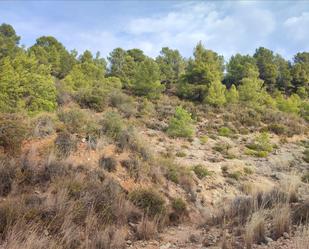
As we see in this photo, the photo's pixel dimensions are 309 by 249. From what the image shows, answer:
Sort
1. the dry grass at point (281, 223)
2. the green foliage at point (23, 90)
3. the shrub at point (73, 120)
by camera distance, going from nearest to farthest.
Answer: the dry grass at point (281, 223) < the shrub at point (73, 120) < the green foliage at point (23, 90)

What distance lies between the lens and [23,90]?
15727 millimetres

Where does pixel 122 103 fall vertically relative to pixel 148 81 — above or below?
below

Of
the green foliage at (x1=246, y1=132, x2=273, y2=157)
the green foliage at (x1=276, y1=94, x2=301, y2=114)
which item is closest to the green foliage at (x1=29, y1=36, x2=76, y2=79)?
the green foliage at (x1=246, y1=132, x2=273, y2=157)

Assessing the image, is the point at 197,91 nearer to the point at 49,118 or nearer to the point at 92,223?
the point at 49,118

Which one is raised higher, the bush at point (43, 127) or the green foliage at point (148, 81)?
the green foliage at point (148, 81)

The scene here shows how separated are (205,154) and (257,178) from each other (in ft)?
13.0

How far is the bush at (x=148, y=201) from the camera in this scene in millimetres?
8266

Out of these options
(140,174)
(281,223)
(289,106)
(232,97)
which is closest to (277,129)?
(232,97)

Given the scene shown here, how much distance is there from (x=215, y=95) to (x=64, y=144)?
77.8ft

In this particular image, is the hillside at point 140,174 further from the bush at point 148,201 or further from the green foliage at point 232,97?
the green foliage at point 232,97

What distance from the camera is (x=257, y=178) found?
14148 mm

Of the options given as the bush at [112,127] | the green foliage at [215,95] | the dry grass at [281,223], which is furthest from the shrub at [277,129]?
the dry grass at [281,223]

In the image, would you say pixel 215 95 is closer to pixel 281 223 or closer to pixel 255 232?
pixel 281 223

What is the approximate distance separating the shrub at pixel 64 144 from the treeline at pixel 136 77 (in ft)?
17.2
